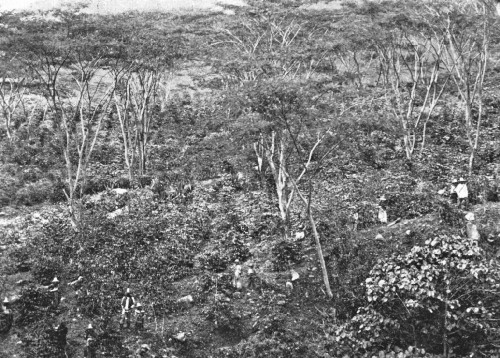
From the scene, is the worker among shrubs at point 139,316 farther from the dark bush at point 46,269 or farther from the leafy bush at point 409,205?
the leafy bush at point 409,205

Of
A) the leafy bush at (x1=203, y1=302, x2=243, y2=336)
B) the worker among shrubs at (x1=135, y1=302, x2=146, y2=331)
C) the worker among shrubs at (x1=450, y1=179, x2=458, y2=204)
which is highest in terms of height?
the worker among shrubs at (x1=450, y1=179, x2=458, y2=204)

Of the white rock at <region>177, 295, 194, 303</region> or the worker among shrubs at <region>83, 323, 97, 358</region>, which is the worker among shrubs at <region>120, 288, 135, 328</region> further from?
the white rock at <region>177, 295, 194, 303</region>

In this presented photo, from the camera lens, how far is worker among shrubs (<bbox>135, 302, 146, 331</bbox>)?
11578mm

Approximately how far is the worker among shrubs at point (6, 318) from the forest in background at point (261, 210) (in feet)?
0.59

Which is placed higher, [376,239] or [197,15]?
[197,15]

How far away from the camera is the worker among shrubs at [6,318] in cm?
1149

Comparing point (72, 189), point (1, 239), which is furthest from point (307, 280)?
point (1, 239)

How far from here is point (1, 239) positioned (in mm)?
15742

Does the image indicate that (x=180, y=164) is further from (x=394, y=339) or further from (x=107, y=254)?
(x=394, y=339)

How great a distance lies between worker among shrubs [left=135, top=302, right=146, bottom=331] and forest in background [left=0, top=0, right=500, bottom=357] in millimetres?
225

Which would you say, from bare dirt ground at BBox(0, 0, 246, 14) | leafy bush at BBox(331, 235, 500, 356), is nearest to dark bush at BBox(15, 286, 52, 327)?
leafy bush at BBox(331, 235, 500, 356)

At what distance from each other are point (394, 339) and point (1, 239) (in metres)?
12.4

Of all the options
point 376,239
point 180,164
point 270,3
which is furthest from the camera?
point 270,3

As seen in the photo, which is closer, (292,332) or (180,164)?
(292,332)
